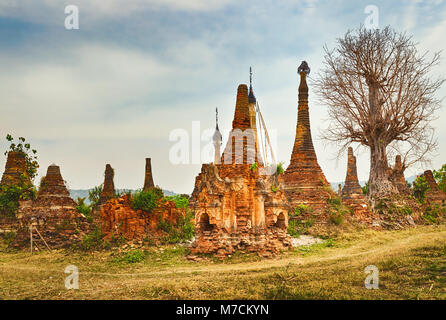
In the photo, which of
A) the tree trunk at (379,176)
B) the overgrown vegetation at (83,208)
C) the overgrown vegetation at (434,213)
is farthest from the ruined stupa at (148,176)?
the overgrown vegetation at (434,213)

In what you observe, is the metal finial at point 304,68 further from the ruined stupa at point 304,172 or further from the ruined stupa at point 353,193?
the ruined stupa at point 353,193

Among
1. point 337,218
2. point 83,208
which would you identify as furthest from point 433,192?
point 83,208

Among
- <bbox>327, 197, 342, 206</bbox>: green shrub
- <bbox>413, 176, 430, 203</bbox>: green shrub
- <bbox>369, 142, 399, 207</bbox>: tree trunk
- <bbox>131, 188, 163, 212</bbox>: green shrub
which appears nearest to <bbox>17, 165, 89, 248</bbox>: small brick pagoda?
<bbox>131, 188, 163, 212</bbox>: green shrub

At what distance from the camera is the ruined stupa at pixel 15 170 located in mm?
18797

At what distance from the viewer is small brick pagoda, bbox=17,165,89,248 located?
15.9 m

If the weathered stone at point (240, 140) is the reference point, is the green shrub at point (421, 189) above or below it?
below

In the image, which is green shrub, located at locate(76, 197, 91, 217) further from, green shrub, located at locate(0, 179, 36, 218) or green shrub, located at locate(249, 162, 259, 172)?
green shrub, located at locate(249, 162, 259, 172)

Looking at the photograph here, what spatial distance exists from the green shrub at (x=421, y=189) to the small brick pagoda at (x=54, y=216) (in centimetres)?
2049

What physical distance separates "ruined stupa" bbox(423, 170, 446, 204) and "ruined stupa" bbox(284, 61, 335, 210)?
9.71 metres

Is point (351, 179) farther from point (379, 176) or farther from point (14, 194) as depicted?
point (14, 194)

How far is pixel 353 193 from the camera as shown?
2112cm
